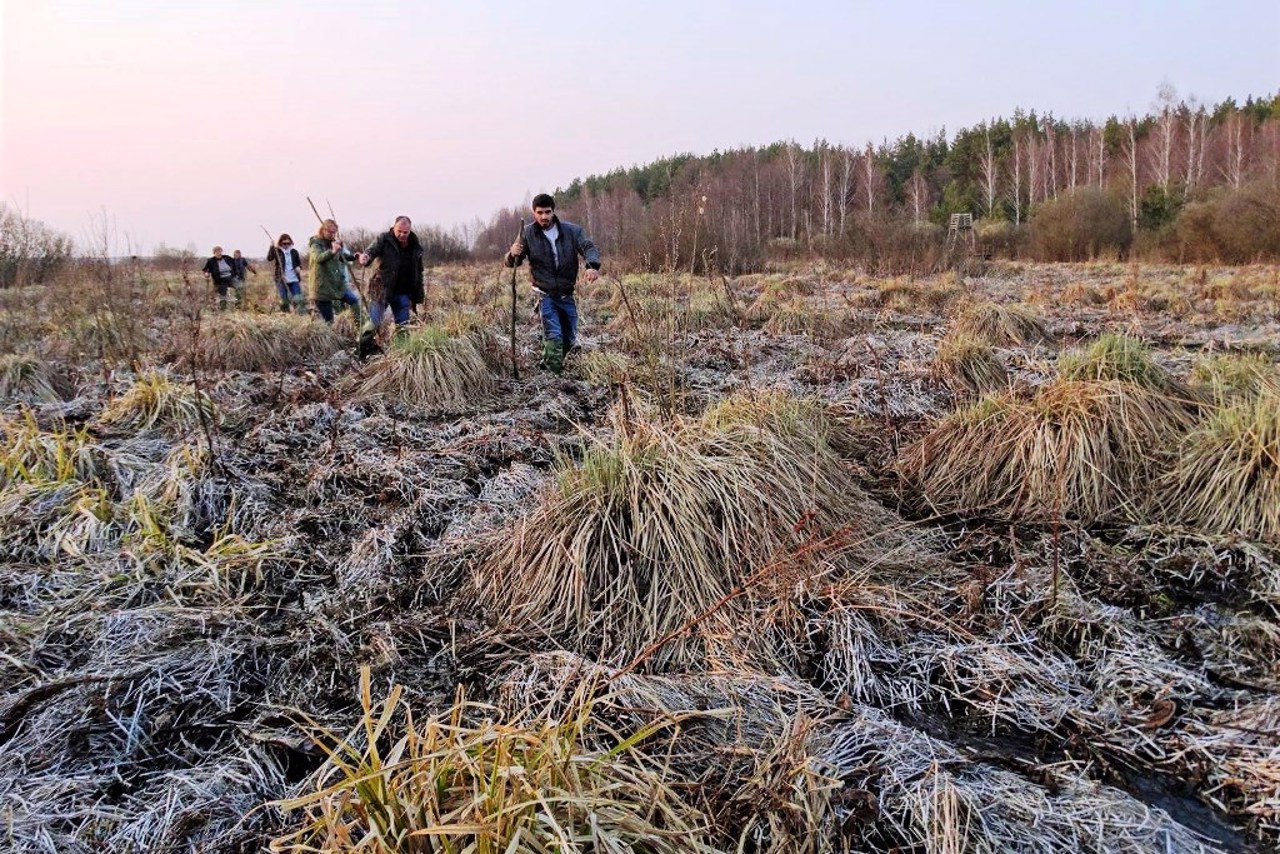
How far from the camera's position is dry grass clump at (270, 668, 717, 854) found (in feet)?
4.50

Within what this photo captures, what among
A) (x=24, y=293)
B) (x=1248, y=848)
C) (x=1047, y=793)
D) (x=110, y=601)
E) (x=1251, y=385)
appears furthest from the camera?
(x=24, y=293)

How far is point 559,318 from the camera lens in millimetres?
6852

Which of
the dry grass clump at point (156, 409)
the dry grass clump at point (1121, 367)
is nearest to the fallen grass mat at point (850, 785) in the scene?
the dry grass clump at point (1121, 367)

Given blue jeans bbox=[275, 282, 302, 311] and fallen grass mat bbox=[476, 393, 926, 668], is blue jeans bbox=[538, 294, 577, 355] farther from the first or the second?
blue jeans bbox=[275, 282, 302, 311]

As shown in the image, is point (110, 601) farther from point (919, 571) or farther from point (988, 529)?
point (988, 529)

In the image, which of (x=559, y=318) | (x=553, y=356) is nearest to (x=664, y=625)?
(x=553, y=356)

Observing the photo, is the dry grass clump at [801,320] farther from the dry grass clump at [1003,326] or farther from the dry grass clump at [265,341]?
the dry grass clump at [265,341]

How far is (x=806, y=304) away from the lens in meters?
9.66

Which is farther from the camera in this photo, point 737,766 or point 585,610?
point 585,610

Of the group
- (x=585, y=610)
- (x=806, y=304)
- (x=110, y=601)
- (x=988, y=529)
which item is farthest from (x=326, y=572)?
(x=806, y=304)

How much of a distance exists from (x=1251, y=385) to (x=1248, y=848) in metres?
3.06

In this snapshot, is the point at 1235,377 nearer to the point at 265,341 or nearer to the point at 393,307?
the point at 393,307

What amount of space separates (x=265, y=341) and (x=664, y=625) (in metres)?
6.97

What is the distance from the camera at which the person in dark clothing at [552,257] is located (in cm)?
620
